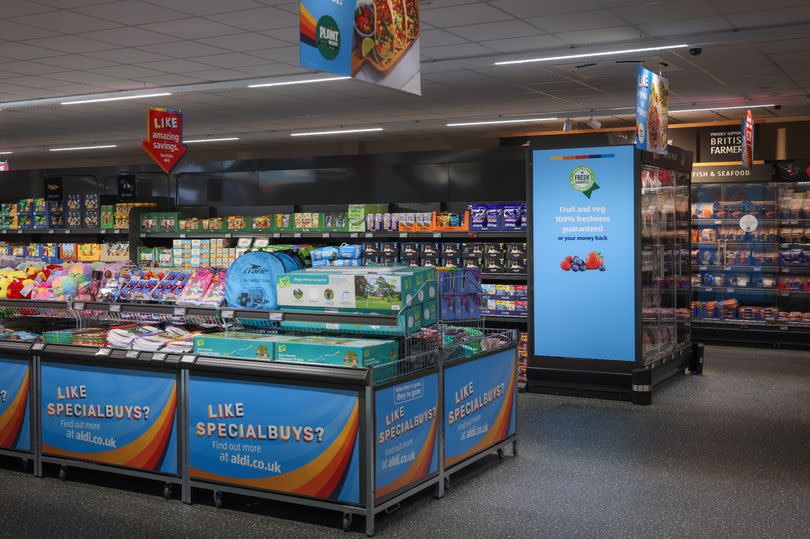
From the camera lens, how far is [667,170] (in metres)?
9.23

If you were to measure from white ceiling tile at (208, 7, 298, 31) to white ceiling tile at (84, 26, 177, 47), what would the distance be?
0.86 m

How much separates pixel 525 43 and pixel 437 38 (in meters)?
0.89

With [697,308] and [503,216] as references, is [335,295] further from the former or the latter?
[697,308]

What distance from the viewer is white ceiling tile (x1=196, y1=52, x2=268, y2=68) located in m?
8.90

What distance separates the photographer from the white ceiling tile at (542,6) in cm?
691

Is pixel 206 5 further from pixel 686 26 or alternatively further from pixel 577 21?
pixel 686 26

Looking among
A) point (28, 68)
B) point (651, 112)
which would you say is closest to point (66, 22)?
point (28, 68)

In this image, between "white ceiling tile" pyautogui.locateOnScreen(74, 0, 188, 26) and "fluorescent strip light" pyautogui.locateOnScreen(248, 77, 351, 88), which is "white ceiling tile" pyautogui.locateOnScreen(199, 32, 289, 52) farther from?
"fluorescent strip light" pyautogui.locateOnScreen(248, 77, 351, 88)

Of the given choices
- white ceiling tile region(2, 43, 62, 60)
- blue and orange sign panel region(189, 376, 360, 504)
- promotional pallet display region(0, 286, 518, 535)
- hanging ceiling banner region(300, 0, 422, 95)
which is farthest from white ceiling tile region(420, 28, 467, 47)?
blue and orange sign panel region(189, 376, 360, 504)

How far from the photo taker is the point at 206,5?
6.92 metres

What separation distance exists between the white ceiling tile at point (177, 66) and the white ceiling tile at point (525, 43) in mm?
3082

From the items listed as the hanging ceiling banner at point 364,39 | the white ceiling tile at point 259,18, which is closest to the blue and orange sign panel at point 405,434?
the hanging ceiling banner at point 364,39

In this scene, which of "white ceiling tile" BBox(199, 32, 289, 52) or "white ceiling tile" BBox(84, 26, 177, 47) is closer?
"white ceiling tile" BBox(84, 26, 177, 47)

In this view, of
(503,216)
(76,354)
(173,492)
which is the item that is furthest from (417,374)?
(503,216)
